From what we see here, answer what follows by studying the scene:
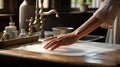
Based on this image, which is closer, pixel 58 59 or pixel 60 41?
pixel 58 59

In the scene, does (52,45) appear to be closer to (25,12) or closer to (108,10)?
(108,10)

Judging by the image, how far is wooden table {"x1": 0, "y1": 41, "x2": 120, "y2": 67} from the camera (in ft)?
3.50

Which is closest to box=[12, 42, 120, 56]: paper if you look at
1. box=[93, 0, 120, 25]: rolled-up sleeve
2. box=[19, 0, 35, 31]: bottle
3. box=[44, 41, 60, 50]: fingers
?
box=[44, 41, 60, 50]: fingers

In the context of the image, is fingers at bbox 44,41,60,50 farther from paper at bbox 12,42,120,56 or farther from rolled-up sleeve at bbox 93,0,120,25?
rolled-up sleeve at bbox 93,0,120,25

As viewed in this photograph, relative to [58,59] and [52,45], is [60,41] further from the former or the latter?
[58,59]

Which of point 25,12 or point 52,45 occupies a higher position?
point 25,12

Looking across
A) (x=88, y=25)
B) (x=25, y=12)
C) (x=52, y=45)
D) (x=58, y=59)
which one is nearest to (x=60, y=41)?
(x=52, y=45)

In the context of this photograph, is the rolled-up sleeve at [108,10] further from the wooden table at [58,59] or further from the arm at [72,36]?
the wooden table at [58,59]

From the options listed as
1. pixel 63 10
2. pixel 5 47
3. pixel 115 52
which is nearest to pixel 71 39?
pixel 115 52

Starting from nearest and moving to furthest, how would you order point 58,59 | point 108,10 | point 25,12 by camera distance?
point 58,59, point 108,10, point 25,12

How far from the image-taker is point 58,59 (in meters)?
1.13

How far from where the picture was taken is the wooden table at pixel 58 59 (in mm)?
1065

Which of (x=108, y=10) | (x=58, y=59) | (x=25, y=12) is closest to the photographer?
(x=58, y=59)

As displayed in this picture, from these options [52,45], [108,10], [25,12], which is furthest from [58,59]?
[25,12]
